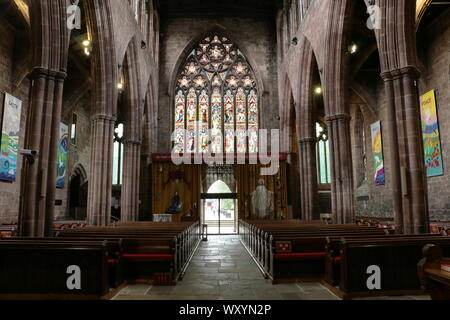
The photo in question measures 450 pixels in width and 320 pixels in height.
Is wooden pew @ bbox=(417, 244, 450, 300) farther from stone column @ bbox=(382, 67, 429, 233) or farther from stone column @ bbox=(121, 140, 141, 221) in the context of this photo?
stone column @ bbox=(121, 140, 141, 221)

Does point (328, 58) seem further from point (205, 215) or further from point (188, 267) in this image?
point (205, 215)

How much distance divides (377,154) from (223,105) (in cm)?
1008

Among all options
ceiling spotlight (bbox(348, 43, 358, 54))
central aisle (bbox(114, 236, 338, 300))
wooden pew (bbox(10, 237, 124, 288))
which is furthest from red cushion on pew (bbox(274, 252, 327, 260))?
ceiling spotlight (bbox(348, 43, 358, 54))

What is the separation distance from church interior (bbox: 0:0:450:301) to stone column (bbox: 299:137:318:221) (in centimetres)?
9

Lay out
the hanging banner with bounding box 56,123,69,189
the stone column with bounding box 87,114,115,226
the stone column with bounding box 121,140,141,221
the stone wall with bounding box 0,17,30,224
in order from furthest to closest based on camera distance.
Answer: the hanging banner with bounding box 56,123,69,189 → the stone column with bounding box 121,140,141,221 → the stone wall with bounding box 0,17,30,224 → the stone column with bounding box 87,114,115,226

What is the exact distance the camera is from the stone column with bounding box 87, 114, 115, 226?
1161 cm

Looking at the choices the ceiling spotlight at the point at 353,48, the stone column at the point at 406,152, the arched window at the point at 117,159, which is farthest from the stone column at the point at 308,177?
the arched window at the point at 117,159

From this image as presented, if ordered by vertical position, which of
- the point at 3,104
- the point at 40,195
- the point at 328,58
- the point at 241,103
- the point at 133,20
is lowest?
the point at 40,195

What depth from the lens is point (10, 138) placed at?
544 inches

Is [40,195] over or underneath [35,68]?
underneath

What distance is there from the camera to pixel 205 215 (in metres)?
19.8

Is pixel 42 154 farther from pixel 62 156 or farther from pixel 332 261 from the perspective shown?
pixel 62 156
